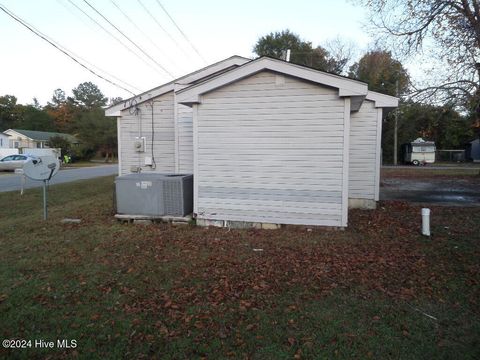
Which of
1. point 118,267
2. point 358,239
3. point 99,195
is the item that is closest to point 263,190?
point 358,239

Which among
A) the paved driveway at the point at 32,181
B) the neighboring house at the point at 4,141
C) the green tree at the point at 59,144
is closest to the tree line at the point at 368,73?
the paved driveway at the point at 32,181

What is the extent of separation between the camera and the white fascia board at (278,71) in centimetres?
600

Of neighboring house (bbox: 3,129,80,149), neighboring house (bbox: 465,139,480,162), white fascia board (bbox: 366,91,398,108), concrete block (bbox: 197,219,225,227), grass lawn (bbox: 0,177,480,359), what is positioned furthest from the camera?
neighboring house (bbox: 3,129,80,149)

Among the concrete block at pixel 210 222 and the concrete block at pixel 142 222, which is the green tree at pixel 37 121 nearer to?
the concrete block at pixel 142 222

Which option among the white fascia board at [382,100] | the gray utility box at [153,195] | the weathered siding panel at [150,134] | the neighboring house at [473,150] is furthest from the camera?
the neighboring house at [473,150]

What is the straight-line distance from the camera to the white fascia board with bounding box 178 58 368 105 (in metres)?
6.00

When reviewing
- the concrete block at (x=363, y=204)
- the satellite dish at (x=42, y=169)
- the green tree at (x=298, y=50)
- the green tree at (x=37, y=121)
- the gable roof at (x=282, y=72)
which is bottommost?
the concrete block at (x=363, y=204)

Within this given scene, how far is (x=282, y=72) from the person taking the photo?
247 inches

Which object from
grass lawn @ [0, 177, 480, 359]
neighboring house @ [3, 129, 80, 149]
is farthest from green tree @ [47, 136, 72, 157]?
grass lawn @ [0, 177, 480, 359]

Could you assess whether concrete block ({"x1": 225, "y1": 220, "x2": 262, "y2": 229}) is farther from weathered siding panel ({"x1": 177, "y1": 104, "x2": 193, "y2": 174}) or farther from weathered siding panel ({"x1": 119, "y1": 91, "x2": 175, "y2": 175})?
weathered siding panel ({"x1": 119, "y1": 91, "x2": 175, "y2": 175})

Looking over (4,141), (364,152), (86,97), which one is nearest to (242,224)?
(364,152)

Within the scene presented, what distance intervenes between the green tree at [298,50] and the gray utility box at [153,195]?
30.2 meters

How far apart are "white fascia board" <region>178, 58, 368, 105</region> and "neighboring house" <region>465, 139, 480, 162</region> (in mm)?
42601

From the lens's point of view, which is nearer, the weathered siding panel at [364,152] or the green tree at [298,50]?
the weathered siding panel at [364,152]
